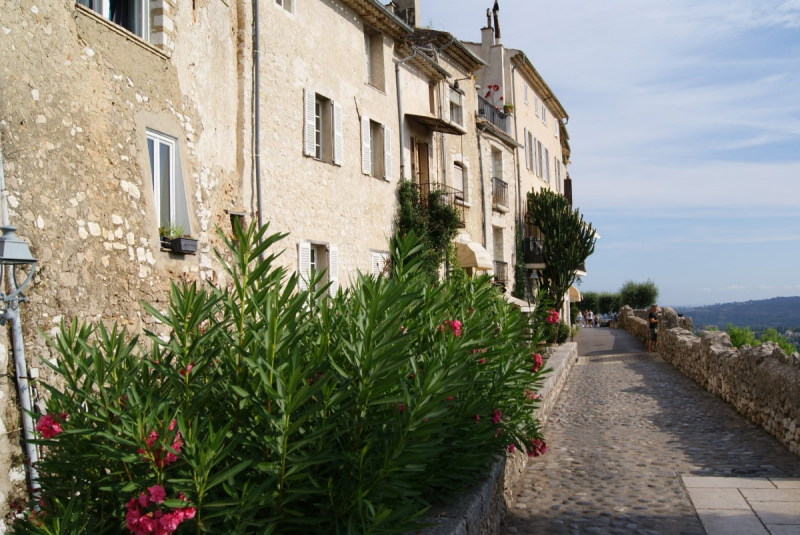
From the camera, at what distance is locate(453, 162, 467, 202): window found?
20172mm

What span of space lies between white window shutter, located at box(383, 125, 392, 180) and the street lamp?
30.8 ft

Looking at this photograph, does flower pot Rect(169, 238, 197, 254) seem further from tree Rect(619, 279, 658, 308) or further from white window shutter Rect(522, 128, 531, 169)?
tree Rect(619, 279, 658, 308)

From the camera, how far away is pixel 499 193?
933 inches

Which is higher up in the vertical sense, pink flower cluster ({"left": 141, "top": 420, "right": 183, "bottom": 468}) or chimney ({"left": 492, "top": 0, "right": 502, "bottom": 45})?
chimney ({"left": 492, "top": 0, "right": 502, "bottom": 45})

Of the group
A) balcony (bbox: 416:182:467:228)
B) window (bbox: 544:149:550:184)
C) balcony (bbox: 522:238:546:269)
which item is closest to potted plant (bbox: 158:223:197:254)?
balcony (bbox: 416:182:467:228)

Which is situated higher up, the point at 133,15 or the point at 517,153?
the point at 517,153

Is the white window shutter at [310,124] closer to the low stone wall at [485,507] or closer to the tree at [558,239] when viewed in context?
the low stone wall at [485,507]

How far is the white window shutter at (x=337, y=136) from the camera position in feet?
43.1

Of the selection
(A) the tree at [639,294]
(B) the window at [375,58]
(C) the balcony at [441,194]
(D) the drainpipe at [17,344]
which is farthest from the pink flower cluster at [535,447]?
(A) the tree at [639,294]

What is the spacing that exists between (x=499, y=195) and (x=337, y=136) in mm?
11328

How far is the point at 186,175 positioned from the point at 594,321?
4984 cm

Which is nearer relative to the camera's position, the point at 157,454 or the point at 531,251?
the point at 157,454

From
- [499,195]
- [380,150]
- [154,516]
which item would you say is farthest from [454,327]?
[499,195]

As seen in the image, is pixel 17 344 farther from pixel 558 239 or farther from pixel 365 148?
pixel 558 239
